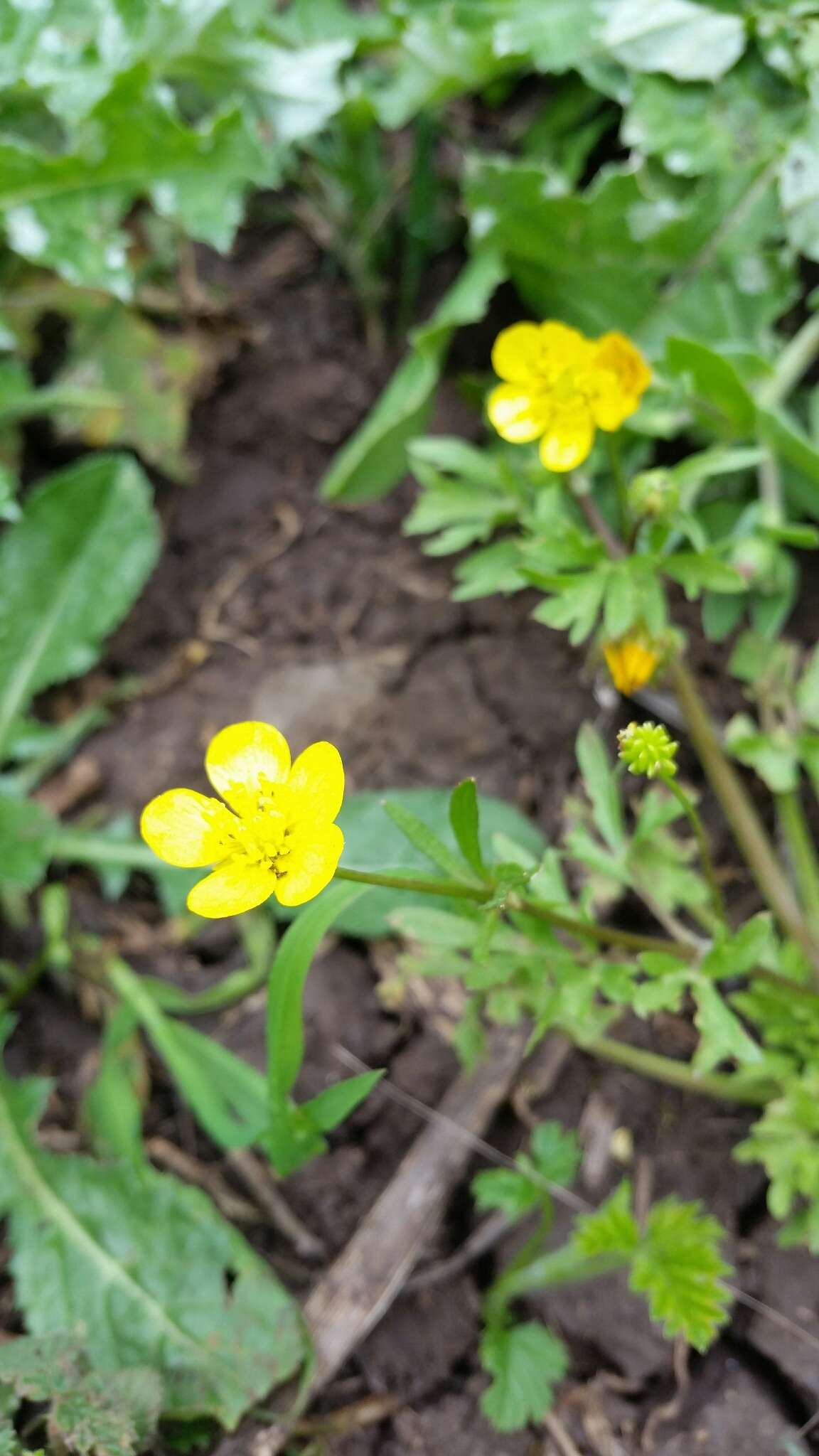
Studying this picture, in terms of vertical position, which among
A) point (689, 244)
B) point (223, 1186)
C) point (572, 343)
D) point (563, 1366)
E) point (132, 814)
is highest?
point (572, 343)

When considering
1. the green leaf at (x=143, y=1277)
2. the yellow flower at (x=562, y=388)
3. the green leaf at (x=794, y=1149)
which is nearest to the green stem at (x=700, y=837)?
the green leaf at (x=794, y=1149)

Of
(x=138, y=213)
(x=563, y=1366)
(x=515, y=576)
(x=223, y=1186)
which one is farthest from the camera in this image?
(x=138, y=213)

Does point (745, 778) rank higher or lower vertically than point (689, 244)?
lower

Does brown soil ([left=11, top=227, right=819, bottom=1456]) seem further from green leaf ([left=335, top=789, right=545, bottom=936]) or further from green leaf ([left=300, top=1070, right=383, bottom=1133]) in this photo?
green leaf ([left=300, top=1070, right=383, bottom=1133])

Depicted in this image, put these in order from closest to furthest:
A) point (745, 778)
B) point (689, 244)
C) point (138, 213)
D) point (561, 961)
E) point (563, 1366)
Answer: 1. point (561, 961)
2. point (563, 1366)
3. point (745, 778)
4. point (689, 244)
5. point (138, 213)

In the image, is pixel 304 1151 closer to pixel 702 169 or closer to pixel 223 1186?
pixel 223 1186

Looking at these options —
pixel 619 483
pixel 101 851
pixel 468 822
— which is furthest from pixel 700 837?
pixel 101 851

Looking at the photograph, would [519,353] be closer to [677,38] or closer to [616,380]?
[616,380]

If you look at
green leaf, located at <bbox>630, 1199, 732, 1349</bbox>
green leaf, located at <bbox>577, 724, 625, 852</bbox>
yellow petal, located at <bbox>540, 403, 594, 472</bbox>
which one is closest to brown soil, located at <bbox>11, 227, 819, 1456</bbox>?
green leaf, located at <bbox>630, 1199, 732, 1349</bbox>

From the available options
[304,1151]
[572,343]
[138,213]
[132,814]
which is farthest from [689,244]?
[304,1151]
